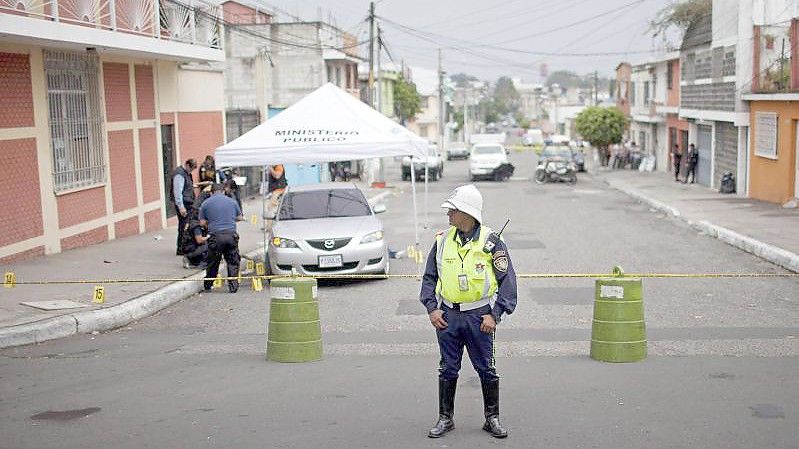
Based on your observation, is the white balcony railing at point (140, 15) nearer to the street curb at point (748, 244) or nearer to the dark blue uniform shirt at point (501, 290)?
the dark blue uniform shirt at point (501, 290)

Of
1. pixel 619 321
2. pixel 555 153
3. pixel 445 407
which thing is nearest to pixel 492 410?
pixel 445 407

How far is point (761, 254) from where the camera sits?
1652 centimetres

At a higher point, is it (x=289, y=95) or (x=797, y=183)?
(x=289, y=95)

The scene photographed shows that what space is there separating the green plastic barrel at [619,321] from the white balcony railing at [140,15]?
9.58m

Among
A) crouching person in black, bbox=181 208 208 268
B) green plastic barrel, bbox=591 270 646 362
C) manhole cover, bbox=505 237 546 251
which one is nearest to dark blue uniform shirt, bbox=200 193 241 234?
crouching person in black, bbox=181 208 208 268

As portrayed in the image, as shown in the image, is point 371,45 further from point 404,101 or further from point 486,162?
point 404,101

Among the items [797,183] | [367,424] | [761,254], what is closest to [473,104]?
[797,183]

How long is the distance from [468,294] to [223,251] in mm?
7615

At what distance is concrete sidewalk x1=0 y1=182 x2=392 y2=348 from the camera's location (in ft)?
33.7

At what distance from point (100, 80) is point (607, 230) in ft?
38.1

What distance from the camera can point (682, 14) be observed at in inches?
1566

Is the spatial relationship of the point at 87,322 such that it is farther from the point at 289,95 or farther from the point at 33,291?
the point at 289,95

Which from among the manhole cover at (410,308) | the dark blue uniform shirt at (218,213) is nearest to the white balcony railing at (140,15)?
the dark blue uniform shirt at (218,213)

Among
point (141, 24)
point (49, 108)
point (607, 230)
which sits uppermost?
point (141, 24)
